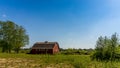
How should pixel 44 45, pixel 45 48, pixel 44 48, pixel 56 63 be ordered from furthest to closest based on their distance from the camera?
pixel 44 45, pixel 44 48, pixel 45 48, pixel 56 63

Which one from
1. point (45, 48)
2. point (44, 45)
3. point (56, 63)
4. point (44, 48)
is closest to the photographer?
point (56, 63)

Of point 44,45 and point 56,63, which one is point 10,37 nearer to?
point 44,45

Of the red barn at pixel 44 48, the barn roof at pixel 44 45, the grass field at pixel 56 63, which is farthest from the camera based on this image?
the barn roof at pixel 44 45

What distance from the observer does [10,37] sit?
69062mm

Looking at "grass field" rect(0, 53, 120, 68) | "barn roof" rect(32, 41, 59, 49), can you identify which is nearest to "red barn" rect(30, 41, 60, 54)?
"barn roof" rect(32, 41, 59, 49)

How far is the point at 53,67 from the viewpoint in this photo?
56.4ft

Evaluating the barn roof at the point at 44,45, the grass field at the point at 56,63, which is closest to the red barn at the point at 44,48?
the barn roof at the point at 44,45

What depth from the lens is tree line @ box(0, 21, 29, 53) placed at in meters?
68.2

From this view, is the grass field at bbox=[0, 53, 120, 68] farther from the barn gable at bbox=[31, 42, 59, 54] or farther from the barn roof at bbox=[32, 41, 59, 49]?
the barn roof at bbox=[32, 41, 59, 49]

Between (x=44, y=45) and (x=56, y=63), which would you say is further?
(x=44, y=45)

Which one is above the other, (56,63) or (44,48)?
(44,48)

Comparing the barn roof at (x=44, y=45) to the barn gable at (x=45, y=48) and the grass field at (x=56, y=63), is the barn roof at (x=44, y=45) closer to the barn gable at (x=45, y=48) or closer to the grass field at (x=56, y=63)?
the barn gable at (x=45, y=48)

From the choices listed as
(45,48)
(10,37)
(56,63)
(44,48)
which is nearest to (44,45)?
(44,48)

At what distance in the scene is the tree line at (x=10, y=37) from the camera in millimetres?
68250
